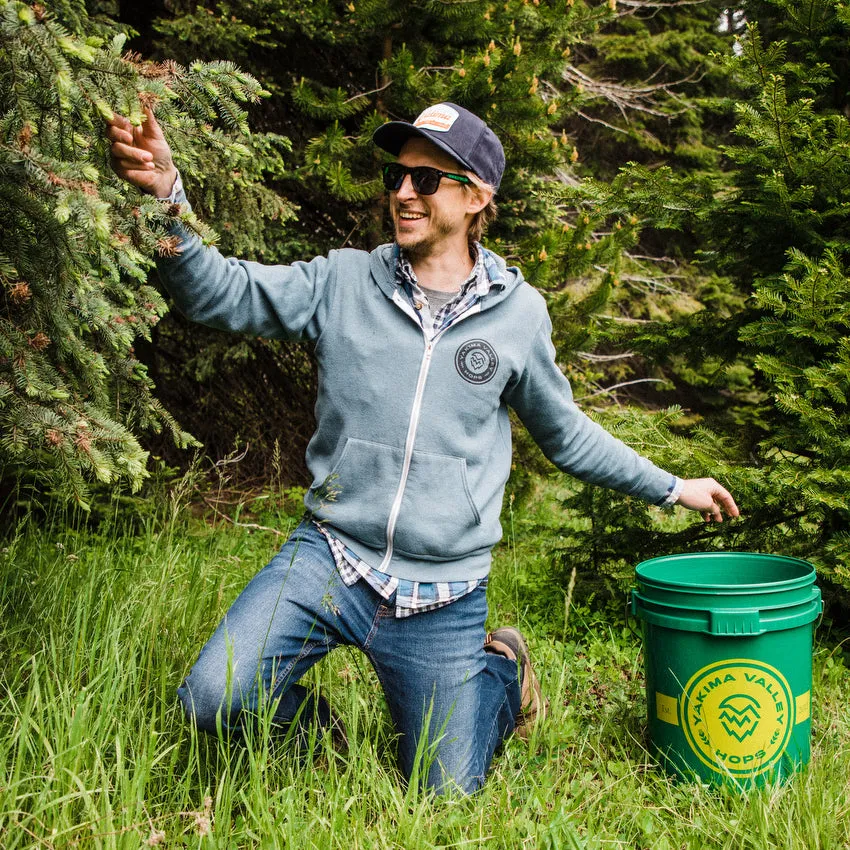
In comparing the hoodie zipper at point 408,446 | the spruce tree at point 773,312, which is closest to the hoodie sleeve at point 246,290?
the hoodie zipper at point 408,446

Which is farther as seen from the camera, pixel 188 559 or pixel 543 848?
pixel 188 559

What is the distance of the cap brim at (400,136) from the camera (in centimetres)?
268

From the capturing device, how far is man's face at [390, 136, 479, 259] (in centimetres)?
271

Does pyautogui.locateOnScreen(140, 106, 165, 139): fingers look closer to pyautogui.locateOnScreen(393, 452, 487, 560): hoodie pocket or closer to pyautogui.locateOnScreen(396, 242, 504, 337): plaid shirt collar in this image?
pyautogui.locateOnScreen(396, 242, 504, 337): plaid shirt collar

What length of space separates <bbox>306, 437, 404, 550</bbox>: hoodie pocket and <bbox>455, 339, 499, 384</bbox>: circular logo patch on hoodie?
1.07ft

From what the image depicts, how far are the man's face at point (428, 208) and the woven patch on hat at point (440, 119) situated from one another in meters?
0.06

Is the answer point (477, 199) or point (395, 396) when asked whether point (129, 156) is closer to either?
point (395, 396)

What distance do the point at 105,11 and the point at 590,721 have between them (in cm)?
429

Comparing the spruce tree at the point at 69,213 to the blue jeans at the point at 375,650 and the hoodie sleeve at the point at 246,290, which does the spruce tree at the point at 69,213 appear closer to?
the hoodie sleeve at the point at 246,290

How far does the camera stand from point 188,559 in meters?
3.53

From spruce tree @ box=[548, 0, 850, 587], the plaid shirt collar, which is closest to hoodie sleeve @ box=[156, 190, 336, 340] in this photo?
the plaid shirt collar

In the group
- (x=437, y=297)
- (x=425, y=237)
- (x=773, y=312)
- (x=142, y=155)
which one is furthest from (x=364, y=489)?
(x=773, y=312)

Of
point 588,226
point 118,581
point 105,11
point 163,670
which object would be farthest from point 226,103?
point 588,226

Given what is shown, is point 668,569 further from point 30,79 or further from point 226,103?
point 30,79
